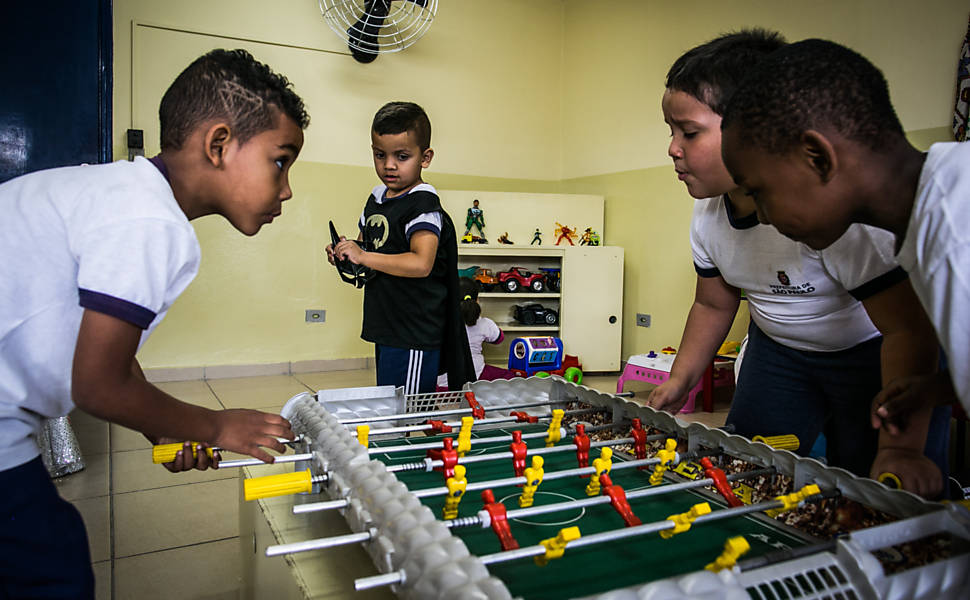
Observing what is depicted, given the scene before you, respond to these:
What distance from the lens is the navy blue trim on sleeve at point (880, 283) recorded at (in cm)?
105

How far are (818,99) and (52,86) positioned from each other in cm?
332

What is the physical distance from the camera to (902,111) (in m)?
3.02

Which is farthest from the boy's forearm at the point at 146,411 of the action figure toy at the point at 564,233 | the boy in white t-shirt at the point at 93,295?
the action figure toy at the point at 564,233

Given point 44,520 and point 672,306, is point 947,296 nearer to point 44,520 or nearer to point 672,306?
point 44,520

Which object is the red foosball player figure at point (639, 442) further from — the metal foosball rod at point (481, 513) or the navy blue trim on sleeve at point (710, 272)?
the navy blue trim on sleeve at point (710, 272)

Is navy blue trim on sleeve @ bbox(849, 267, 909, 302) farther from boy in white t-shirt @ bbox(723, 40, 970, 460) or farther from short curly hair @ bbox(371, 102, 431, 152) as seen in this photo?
short curly hair @ bbox(371, 102, 431, 152)

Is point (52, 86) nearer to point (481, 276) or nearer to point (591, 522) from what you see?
point (481, 276)

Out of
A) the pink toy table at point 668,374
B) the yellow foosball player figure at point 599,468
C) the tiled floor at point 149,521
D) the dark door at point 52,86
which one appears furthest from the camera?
the pink toy table at point 668,374

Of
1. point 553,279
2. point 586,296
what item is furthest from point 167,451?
point 553,279

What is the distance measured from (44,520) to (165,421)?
22cm

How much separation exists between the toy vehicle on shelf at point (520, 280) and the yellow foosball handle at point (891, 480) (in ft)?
12.0

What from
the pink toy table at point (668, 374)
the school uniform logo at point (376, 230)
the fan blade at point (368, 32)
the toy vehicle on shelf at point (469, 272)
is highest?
the fan blade at point (368, 32)

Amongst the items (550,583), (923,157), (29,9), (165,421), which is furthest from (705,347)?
(29,9)

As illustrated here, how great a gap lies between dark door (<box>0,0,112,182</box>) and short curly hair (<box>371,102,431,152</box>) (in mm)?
1702
